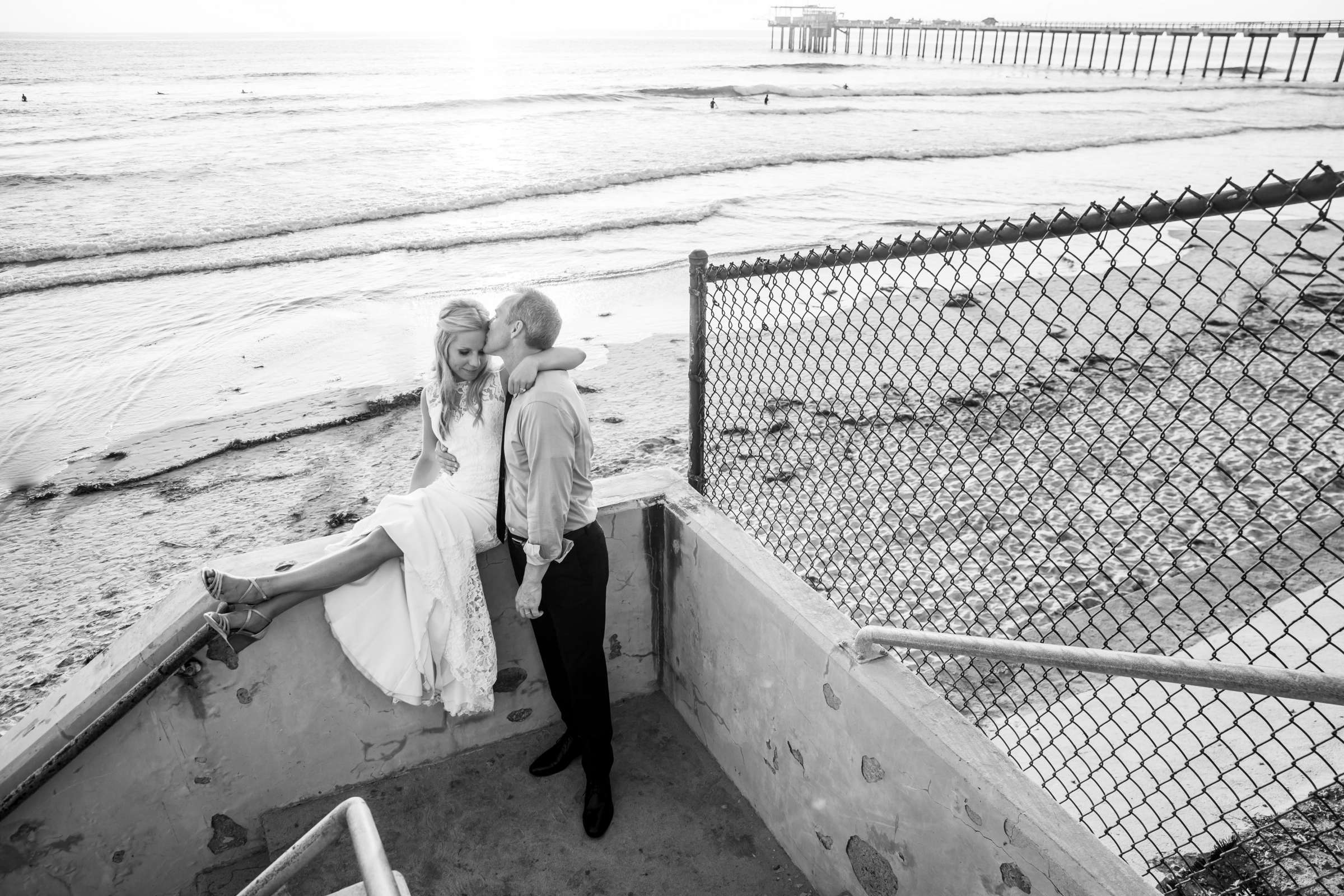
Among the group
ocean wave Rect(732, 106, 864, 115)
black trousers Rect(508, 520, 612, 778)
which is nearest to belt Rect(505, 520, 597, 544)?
black trousers Rect(508, 520, 612, 778)

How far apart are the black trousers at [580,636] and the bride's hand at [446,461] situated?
0.39m

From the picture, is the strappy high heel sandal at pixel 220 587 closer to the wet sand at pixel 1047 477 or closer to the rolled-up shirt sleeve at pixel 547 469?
the rolled-up shirt sleeve at pixel 547 469

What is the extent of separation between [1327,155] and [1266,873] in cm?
2449

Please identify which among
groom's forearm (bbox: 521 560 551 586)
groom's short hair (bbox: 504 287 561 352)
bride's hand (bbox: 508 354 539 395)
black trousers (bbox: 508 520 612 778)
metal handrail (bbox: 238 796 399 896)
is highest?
groom's short hair (bbox: 504 287 561 352)

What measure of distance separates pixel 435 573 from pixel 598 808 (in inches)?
49.8

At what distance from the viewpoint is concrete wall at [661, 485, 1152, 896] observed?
2182mm

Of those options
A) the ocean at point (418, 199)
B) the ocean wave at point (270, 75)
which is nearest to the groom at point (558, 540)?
the ocean at point (418, 199)

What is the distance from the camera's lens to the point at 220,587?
9.77 ft

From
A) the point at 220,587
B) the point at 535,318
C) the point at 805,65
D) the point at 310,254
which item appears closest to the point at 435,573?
the point at 220,587

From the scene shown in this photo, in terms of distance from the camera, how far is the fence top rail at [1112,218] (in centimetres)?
186

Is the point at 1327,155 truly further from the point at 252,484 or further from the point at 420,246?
the point at 252,484

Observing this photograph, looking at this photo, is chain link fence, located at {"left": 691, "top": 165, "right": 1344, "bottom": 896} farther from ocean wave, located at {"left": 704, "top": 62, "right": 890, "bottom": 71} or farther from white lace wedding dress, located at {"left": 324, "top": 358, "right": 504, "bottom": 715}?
ocean wave, located at {"left": 704, "top": 62, "right": 890, "bottom": 71}

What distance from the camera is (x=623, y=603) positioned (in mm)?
3994

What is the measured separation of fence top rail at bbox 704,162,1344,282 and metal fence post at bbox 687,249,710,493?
0.93 feet
